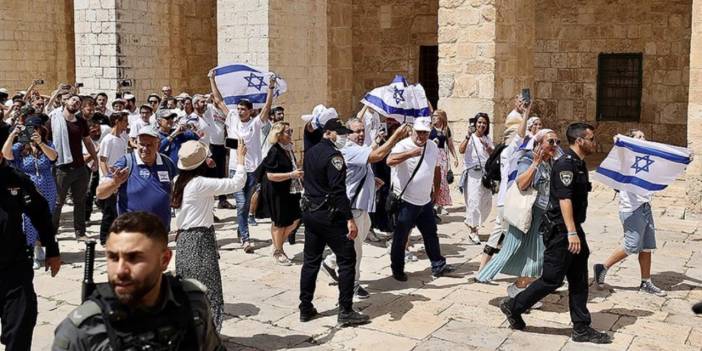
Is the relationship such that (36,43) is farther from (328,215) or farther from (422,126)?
(328,215)

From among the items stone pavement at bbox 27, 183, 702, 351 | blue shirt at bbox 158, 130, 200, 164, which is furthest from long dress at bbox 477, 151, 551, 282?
blue shirt at bbox 158, 130, 200, 164

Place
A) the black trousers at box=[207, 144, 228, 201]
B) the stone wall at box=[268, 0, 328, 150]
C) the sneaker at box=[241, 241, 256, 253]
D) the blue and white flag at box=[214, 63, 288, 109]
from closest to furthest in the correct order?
the sneaker at box=[241, 241, 256, 253], the blue and white flag at box=[214, 63, 288, 109], the black trousers at box=[207, 144, 228, 201], the stone wall at box=[268, 0, 328, 150]

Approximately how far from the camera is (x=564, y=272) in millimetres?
5547

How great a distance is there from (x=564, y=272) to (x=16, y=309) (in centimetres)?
372

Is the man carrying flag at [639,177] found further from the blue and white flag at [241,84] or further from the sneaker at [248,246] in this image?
the blue and white flag at [241,84]

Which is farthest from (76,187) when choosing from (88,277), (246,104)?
(88,277)

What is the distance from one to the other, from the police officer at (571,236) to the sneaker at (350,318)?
4.19 ft

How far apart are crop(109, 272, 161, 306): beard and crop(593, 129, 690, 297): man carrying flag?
5.22m

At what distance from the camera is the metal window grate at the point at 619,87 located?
1619 centimetres

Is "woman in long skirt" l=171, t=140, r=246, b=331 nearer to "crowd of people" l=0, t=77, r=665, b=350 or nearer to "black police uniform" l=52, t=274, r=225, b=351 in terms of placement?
A: "crowd of people" l=0, t=77, r=665, b=350

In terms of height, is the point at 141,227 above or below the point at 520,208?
above

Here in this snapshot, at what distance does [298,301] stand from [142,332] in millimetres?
4278

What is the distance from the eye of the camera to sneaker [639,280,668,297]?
22.5 feet

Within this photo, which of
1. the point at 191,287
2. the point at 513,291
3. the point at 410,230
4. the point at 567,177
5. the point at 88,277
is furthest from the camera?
the point at 410,230
